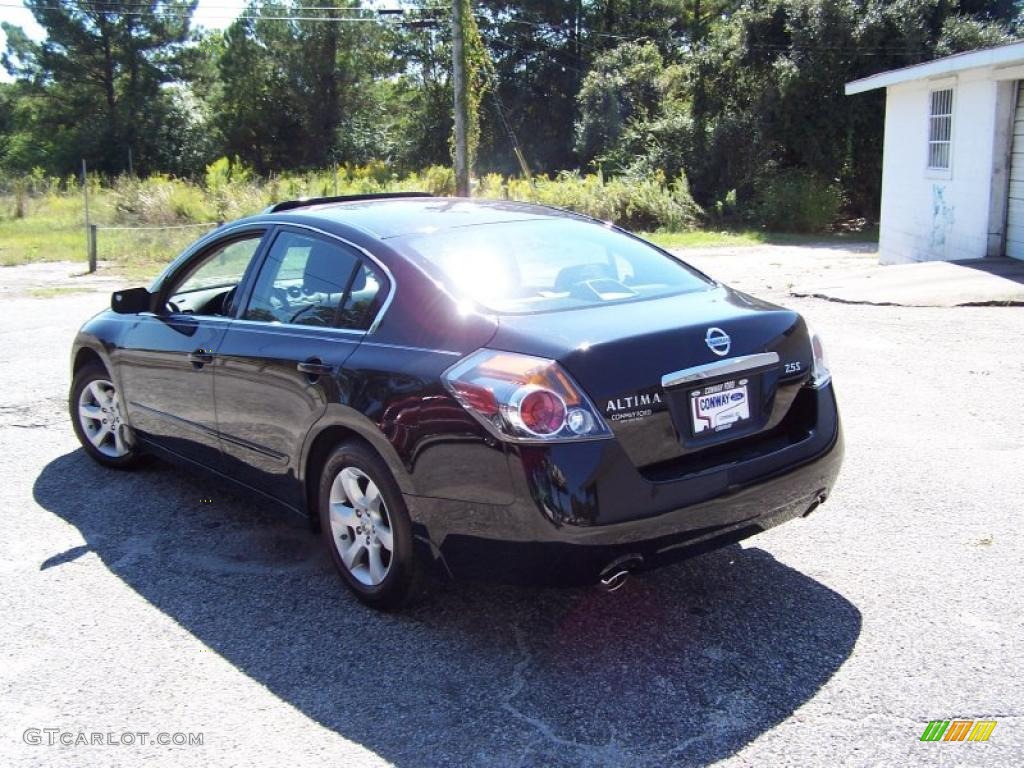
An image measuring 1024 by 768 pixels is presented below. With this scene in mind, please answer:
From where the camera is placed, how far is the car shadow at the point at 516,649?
305cm

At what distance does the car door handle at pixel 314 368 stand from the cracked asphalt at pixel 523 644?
0.75m

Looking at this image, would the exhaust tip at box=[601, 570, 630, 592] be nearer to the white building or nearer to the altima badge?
the altima badge

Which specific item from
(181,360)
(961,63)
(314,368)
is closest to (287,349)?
(314,368)

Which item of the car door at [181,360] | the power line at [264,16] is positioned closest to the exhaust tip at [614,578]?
the car door at [181,360]

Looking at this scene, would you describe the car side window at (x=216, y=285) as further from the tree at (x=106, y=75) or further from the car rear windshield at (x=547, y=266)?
the tree at (x=106, y=75)

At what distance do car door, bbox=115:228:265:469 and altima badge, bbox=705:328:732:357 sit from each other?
2.29m

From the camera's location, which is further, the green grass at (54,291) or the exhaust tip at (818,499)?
the green grass at (54,291)

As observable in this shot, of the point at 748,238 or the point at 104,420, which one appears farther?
the point at 748,238

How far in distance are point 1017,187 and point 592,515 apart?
12.5m

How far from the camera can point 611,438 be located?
3.26 metres

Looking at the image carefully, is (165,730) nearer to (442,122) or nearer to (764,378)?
(764,378)

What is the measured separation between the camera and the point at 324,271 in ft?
14.1

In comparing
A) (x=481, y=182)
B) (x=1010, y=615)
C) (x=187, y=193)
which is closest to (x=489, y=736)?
(x=1010, y=615)

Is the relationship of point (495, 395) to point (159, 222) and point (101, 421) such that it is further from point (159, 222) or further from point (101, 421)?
point (159, 222)
